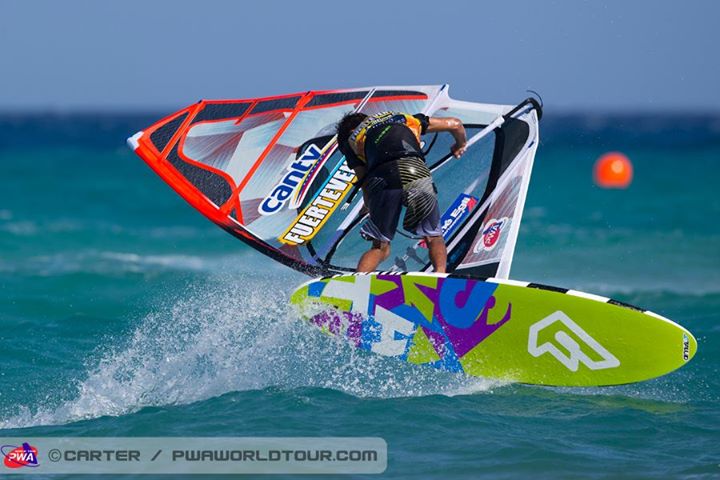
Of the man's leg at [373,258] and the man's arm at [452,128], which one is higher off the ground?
the man's arm at [452,128]

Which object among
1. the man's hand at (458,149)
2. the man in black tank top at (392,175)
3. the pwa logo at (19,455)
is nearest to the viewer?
the pwa logo at (19,455)

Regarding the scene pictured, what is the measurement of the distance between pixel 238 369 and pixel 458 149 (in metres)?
2.30

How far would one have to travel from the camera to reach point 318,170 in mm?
8156

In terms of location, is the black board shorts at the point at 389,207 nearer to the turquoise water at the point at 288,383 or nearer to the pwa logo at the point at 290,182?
the turquoise water at the point at 288,383

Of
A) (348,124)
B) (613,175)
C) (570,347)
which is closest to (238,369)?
(348,124)

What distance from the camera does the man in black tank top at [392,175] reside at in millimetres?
6973

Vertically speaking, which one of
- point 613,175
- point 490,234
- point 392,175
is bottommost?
point 490,234

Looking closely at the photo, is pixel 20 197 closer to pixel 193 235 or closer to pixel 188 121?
pixel 193 235

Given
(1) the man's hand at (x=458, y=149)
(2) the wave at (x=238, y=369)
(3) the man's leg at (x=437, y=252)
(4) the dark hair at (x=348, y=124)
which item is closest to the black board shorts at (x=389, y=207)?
(3) the man's leg at (x=437, y=252)

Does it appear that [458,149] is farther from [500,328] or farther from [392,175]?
[500,328]

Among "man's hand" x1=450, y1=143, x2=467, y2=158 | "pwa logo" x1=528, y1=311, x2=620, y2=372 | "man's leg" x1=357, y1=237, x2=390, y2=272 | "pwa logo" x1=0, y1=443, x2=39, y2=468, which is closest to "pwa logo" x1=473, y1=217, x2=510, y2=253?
"man's hand" x1=450, y1=143, x2=467, y2=158

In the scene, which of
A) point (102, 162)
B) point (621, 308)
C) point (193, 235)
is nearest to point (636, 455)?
point (621, 308)

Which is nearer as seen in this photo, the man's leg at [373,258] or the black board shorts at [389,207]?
the black board shorts at [389,207]

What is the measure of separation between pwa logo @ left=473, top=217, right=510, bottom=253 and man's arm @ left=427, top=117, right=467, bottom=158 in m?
0.76
